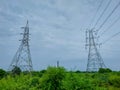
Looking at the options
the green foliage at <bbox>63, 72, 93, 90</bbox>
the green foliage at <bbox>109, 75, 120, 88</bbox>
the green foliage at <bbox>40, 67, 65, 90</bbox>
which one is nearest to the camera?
the green foliage at <bbox>63, 72, 93, 90</bbox>

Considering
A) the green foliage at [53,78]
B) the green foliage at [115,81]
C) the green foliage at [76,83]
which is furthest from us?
the green foliage at [115,81]

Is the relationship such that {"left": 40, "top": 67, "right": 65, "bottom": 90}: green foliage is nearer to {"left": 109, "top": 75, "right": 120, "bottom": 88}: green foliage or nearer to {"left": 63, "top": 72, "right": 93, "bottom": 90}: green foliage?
{"left": 63, "top": 72, "right": 93, "bottom": 90}: green foliage

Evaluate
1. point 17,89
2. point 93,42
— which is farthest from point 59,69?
point 93,42

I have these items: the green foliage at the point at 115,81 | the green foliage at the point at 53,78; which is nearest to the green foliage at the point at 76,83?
→ the green foliage at the point at 53,78

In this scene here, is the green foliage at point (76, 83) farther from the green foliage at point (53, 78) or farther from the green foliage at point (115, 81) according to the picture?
the green foliage at point (115, 81)

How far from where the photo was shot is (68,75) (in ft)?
48.4

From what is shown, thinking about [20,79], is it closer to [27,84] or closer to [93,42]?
[27,84]

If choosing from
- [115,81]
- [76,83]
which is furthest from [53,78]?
[115,81]

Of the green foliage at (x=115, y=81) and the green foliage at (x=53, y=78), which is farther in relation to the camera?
the green foliage at (x=115, y=81)

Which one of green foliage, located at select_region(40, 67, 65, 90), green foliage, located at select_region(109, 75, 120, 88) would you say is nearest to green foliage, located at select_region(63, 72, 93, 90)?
green foliage, located at select_region(40, 67, 65, 90)

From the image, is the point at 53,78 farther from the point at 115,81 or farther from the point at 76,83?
the point at 115,81

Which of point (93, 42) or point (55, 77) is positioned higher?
point (93, 42)

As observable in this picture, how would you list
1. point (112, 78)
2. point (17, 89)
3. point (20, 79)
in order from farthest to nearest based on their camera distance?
point (112, 78) → point (20, 79) → point (17, 89)

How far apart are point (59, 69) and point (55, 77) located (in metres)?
0.44
